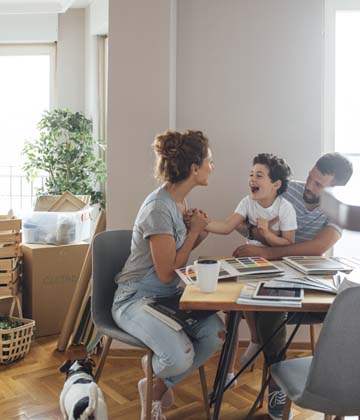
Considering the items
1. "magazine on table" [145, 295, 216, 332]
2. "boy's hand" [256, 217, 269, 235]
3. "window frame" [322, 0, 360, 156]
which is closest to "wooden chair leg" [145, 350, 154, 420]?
"magazine on table" [145, 295, 216, 332]

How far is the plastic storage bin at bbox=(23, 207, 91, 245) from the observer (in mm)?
3441

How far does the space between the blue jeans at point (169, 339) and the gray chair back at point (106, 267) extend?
0.10 metres

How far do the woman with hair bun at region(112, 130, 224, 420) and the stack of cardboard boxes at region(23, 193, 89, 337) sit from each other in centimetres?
122

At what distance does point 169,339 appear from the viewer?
1925 mm

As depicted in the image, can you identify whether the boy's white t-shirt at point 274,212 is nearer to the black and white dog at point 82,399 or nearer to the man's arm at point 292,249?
the man's arm at point 292,249

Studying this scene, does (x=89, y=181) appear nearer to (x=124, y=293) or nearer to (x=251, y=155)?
(x=251, y=155)

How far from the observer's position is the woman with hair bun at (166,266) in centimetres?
195

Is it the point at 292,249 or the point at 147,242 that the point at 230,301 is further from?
the point at 292,249

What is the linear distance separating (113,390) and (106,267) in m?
0.68

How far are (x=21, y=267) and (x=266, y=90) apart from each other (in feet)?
6.25

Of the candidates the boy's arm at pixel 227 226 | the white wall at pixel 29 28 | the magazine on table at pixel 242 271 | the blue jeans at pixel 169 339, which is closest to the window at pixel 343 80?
the boy's arm at pixel 227 226

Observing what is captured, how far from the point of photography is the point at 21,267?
134 inches

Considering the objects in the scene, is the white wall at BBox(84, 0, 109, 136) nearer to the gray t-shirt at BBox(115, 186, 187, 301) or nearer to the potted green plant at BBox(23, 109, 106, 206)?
the potted green plant at BBox(23, 109, 106, 206)

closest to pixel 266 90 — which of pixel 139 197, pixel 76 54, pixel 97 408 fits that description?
pixel 139 197
